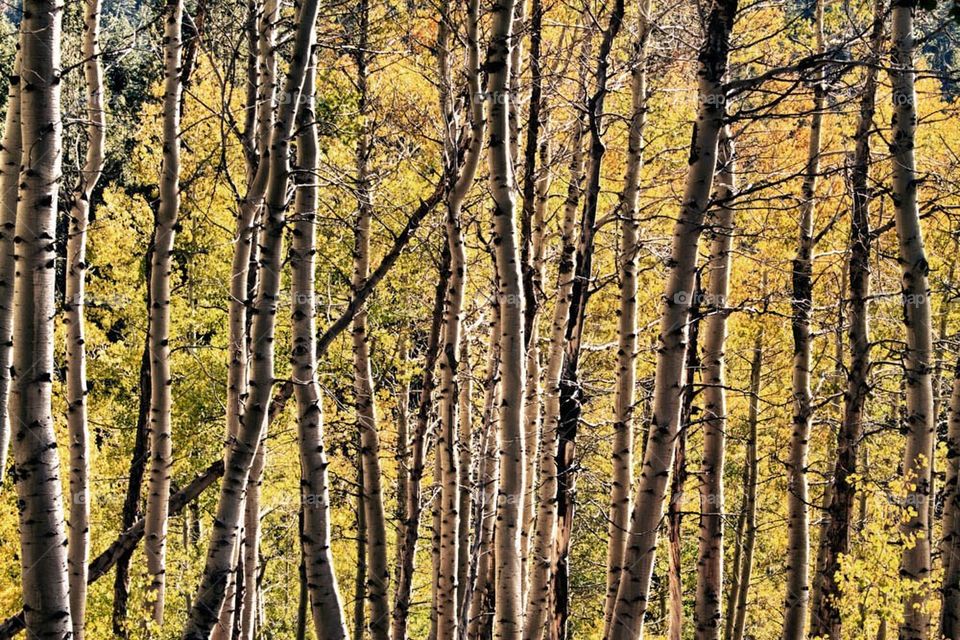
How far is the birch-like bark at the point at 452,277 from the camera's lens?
6.27 metres

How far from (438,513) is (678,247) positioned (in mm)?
5471

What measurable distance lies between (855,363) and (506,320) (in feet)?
16.2

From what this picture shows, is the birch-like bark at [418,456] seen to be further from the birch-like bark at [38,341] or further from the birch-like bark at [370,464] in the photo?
the birch-like bark at [38,341]

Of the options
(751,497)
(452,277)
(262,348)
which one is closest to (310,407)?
(262,348)

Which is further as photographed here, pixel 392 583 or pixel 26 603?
pixel 392 583

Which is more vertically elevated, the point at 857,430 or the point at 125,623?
the point at 857,430

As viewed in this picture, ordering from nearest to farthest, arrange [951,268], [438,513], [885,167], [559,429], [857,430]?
1. [559,429]
2. [857,430]
3. [438,513]
4. [885,167]
5. [951,268]

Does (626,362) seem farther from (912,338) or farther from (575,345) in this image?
(912,338)

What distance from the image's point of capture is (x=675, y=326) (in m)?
5.20

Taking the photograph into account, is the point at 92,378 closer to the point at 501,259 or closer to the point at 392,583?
the point at 392,583

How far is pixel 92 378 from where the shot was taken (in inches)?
615

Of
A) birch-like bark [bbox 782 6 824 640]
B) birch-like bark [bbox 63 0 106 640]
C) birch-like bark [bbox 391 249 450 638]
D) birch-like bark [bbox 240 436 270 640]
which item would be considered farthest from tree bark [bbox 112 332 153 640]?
birch-like bark [bbox 782 6 824 640]

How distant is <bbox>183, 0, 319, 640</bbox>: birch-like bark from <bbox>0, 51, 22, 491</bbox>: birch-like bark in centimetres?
130

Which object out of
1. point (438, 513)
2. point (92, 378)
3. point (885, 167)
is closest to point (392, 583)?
point (92, 378)
